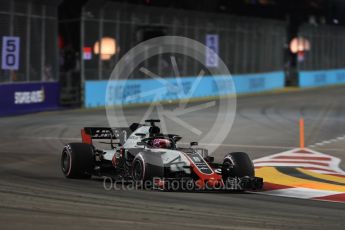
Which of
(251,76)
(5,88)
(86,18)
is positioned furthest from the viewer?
(251,76)

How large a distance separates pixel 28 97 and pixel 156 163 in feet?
63.4

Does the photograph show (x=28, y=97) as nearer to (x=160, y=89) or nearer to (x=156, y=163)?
(x=160, y=89)

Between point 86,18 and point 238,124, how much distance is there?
514 inches

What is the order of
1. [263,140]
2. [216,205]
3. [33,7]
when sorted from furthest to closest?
[33,7] < [263,140] < [216,205]

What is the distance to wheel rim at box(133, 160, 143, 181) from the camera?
11188mm

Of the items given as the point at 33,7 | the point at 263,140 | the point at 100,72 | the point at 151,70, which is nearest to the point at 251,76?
the point at 151,70

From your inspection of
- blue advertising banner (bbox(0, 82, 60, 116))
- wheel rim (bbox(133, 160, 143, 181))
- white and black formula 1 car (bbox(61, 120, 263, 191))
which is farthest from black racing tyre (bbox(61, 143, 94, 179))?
blue advertising banner (bbox(0, 82, 60, 116))

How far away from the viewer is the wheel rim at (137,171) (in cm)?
1119

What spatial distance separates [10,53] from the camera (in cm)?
2877

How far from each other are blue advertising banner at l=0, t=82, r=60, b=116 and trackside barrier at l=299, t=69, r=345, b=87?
99.3 ft

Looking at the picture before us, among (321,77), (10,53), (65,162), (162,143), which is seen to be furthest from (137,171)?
(321,77)

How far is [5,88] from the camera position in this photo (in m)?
28.1

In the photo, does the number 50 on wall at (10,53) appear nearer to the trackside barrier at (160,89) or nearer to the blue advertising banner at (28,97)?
the blue advertising banner at (28,97)

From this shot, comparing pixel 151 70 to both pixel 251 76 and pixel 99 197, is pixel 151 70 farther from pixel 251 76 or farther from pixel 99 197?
pixel 99 197
